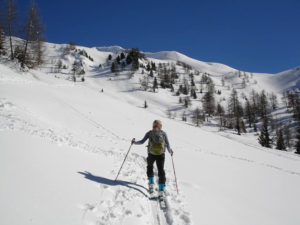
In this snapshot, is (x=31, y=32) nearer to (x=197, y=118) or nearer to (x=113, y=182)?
(x=113, y=182)

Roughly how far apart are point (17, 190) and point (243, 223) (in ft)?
17.6

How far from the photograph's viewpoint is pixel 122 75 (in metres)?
131

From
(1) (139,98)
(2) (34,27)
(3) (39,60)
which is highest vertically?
(2) (34,27)

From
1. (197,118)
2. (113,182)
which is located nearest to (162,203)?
(113,182)

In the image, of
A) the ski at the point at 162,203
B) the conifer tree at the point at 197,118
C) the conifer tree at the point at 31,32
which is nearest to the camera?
the ski at the point at 162,203

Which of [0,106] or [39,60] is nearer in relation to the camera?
[0,106]

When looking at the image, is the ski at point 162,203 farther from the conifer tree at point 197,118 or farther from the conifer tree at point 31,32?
the conifer tree at point 197,118

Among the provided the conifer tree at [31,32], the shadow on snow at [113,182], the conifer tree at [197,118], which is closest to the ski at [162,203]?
the shadow on snow at [113,182]

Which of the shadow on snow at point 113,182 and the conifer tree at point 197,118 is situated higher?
the shadow on snow at point 113,182

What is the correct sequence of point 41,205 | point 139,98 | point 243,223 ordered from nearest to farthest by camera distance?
point 41,205 → point 243,223 → point 139,98

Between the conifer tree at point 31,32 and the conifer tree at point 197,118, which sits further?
the conifer tree at point 197,118

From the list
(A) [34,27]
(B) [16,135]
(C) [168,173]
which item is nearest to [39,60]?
(A) [34,27]

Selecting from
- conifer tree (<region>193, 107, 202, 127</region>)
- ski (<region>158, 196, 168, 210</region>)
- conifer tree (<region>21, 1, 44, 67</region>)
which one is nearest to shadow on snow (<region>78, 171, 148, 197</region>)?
ski (<region>158, 196, 168, 210</region>)

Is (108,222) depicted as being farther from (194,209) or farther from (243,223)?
(243,223)
